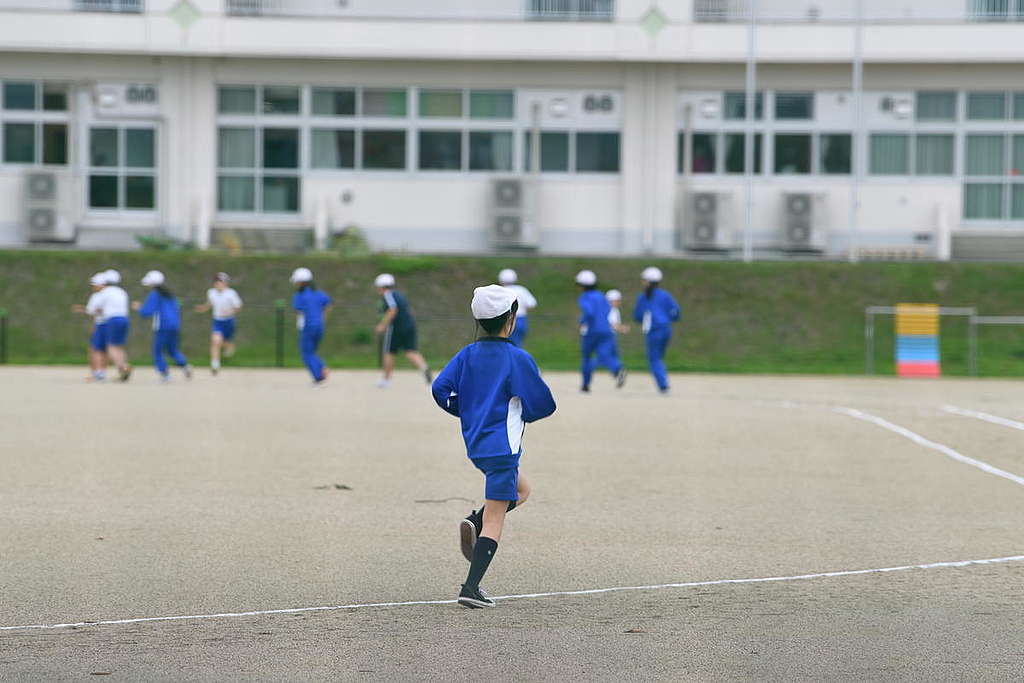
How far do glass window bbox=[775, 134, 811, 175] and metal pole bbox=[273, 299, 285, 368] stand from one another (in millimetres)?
14848

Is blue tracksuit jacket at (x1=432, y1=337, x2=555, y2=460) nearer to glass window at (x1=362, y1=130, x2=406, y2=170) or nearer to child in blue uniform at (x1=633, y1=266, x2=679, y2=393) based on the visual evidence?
child in blue uniform at (x1=633, y1=266, x2=679, y2=393)

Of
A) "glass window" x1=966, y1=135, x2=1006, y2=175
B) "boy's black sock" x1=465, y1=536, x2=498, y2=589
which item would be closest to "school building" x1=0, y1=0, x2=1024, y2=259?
"glass window" x1=966, y1=135, x2=1006, y2=175

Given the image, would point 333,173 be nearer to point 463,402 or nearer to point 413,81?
point 413,81

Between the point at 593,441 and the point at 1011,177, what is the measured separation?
2775 cm

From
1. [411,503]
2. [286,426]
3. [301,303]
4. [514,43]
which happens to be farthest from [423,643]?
[514,43]

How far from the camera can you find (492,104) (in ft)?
132

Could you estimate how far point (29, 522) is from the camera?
988cm

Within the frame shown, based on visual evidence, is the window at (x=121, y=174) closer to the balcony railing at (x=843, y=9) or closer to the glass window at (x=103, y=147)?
the glass window at (x=103, y=147)

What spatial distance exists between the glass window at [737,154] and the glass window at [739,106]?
51cm

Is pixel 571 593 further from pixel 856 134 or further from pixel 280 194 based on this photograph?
pixel 280 194

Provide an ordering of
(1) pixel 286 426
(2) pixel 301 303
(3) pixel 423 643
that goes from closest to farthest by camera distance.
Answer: (3) pixel 423 643 < (1) pixel 286 426 < (2) pixel 301 303

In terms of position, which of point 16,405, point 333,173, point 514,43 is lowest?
point 16,405

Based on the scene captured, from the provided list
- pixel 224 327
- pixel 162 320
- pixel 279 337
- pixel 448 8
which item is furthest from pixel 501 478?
pixel 448 8

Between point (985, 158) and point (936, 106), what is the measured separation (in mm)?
1843
